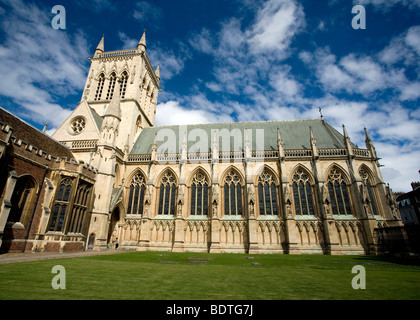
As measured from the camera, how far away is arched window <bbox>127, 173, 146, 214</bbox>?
886 inches

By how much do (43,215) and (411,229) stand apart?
26.8 meters

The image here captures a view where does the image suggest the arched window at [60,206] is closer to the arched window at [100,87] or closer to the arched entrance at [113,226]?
the arched entrance at [113,226]

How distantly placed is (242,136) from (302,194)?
9550mm

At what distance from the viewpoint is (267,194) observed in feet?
70.7

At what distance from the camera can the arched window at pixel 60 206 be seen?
14876 mm

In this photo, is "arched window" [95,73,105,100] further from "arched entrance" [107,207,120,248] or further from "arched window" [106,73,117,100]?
"arched entrance" [107,207,120,248]

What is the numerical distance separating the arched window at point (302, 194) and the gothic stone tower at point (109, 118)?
1815 cm

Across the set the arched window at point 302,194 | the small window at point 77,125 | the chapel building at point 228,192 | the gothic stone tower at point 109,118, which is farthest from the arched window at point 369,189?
the small window at point 77,125

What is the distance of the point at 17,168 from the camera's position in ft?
43.2

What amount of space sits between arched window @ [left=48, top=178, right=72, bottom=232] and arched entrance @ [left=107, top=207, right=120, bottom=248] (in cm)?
625

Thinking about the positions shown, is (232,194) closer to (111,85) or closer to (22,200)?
(22,200)

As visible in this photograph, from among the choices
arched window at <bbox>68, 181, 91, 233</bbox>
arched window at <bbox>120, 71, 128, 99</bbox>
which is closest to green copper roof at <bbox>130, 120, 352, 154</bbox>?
arched window at <bbox>120, 71, 128, 99</bbox>
